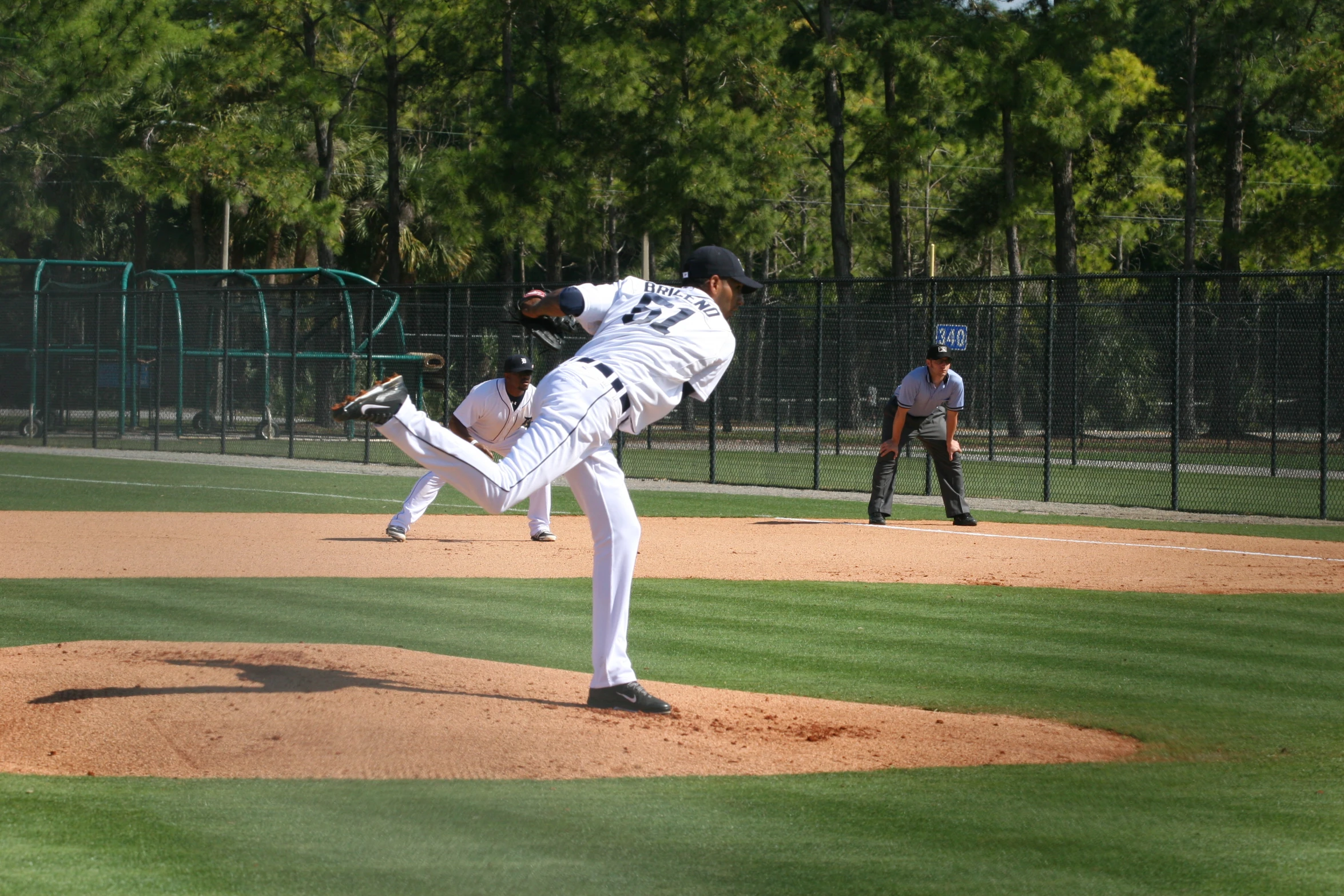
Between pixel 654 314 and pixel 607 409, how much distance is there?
48 centimetres

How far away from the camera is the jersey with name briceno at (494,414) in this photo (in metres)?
12.2

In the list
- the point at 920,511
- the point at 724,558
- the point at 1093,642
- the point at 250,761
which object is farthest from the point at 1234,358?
the point at 250,761

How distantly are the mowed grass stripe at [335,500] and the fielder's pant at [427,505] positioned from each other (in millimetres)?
3034

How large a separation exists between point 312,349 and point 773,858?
24029 mm

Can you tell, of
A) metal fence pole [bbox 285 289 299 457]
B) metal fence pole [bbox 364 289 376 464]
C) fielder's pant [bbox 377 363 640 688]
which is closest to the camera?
fielder's pant [bbox 377 363 640 688]

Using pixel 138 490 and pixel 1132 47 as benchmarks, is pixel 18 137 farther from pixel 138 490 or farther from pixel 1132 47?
pixel 1132 47

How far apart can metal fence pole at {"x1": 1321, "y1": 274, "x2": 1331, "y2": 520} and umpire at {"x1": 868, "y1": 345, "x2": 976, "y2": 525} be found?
4269 millimetres

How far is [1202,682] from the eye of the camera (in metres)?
6.76

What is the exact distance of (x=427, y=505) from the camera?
1223 centimetres

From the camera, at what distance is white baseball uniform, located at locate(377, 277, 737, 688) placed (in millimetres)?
5184

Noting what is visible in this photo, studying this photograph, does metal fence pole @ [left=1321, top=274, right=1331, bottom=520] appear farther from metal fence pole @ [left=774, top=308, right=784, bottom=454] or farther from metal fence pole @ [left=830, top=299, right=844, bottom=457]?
metal fence pole @ [left=774, top=308, right=784, bottom=454]

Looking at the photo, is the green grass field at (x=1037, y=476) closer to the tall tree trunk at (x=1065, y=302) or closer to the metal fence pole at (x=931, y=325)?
the metal fence pole at (x=931, y=325)

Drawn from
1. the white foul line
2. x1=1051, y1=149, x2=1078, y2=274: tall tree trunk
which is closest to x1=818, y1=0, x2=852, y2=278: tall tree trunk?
x1=1051, y1=149, x2=1078, y2=274: tall tree trunk

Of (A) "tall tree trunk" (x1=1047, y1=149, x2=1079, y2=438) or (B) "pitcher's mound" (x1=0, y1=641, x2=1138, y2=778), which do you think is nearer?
(B) "pitcher's mound" (x1=0, y1=641, x2=1138, y2=778)
